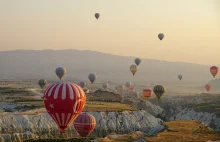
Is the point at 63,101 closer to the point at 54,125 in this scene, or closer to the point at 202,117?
the point at 54,125

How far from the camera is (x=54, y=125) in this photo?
81.9 meters

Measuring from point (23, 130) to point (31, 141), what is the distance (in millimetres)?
28011

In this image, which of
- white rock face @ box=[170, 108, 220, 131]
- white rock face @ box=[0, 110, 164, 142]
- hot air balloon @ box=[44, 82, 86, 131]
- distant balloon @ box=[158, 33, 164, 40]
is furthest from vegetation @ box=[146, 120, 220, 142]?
distant balloon @ box=[158, 33, 164, 40]

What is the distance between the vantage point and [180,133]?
53.8 metres

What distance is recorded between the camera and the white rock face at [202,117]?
333 feet

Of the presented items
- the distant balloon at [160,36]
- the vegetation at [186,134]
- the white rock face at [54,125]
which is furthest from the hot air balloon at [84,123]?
the distant balloon at [160,36]

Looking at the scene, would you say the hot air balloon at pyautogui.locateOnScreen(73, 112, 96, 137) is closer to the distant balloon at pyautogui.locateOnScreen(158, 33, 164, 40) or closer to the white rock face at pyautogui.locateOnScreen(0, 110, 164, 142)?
the white rock face at pyautogui.locateOnScreen(0, 110, 164, 142)

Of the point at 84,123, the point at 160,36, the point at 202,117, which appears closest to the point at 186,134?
the point at 84,123

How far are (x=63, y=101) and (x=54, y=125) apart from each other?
36.9 meters

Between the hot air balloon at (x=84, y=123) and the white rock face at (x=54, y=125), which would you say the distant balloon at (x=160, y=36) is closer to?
the white rock face at (x=54, y=125)

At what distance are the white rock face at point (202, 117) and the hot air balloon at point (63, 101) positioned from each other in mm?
60119

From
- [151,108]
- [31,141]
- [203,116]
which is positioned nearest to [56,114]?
[31,141]

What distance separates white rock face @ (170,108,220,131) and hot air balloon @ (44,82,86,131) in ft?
197

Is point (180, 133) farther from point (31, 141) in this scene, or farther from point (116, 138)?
point (31, 141)
